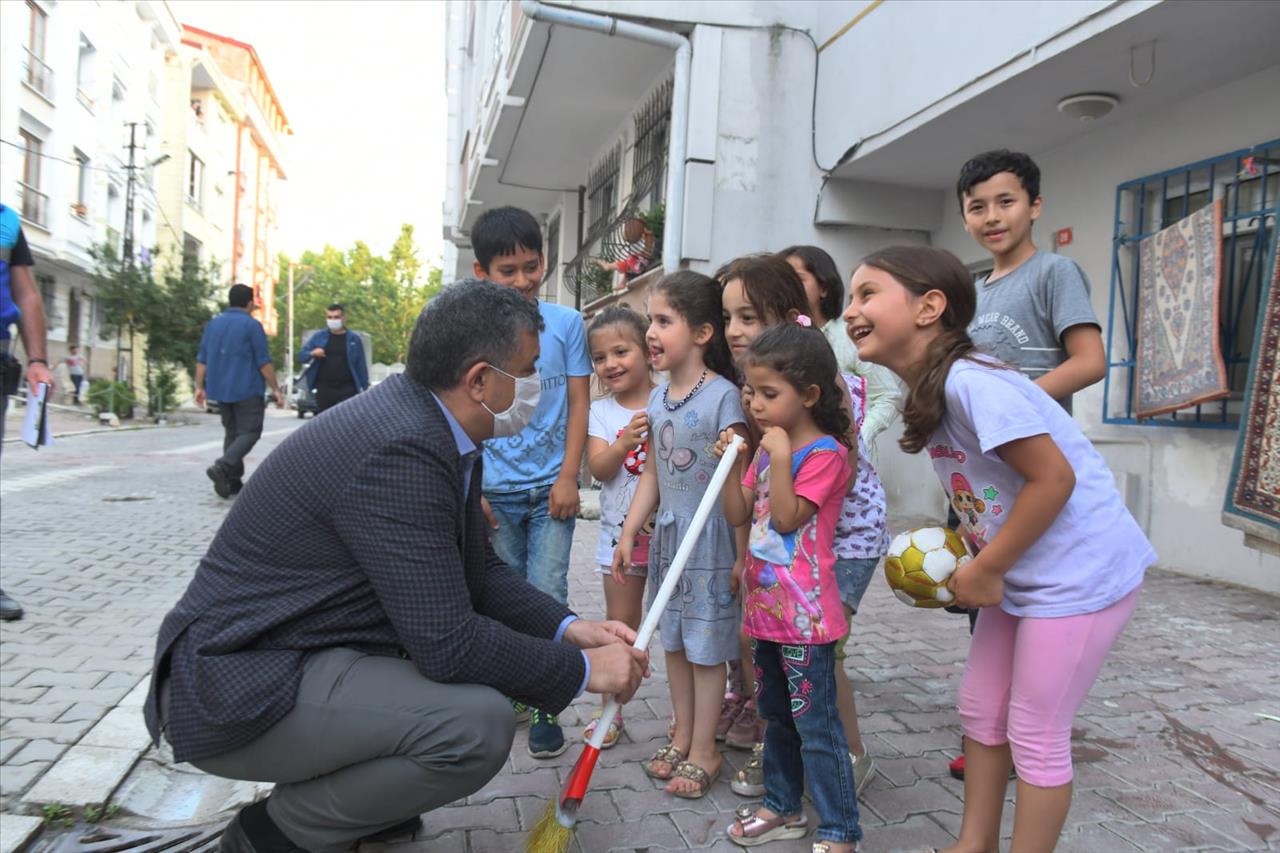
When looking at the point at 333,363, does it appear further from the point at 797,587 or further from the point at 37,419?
the point at 797,587

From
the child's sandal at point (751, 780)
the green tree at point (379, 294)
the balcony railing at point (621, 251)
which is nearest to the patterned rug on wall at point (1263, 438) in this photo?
the child's sandal at point (751, 780)

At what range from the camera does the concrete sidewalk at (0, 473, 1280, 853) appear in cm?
255

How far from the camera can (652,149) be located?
10477 millimetres

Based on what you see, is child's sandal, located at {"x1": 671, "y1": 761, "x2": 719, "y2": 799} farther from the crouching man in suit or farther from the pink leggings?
the pink leggings

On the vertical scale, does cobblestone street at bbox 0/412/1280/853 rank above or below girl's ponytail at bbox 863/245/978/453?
below

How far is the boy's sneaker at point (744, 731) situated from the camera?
3.12 m

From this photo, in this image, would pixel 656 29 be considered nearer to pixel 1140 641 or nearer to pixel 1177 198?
pixel 1177 198

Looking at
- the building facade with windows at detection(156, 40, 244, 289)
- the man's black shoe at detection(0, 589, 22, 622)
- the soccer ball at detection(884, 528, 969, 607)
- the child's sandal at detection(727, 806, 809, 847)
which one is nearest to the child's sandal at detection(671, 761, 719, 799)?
the child's sandal at detection(727, 806, 809, 847)

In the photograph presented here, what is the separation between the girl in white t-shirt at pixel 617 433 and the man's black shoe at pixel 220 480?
20.6 ft

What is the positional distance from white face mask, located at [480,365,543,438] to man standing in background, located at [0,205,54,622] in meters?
3.13

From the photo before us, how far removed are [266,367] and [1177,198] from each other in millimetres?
7501

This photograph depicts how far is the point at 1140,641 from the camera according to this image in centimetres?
451

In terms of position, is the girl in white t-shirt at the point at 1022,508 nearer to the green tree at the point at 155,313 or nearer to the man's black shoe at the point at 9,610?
the man's black shoe at the point at 9,610

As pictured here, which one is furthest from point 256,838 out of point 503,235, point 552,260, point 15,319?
point 552,260
